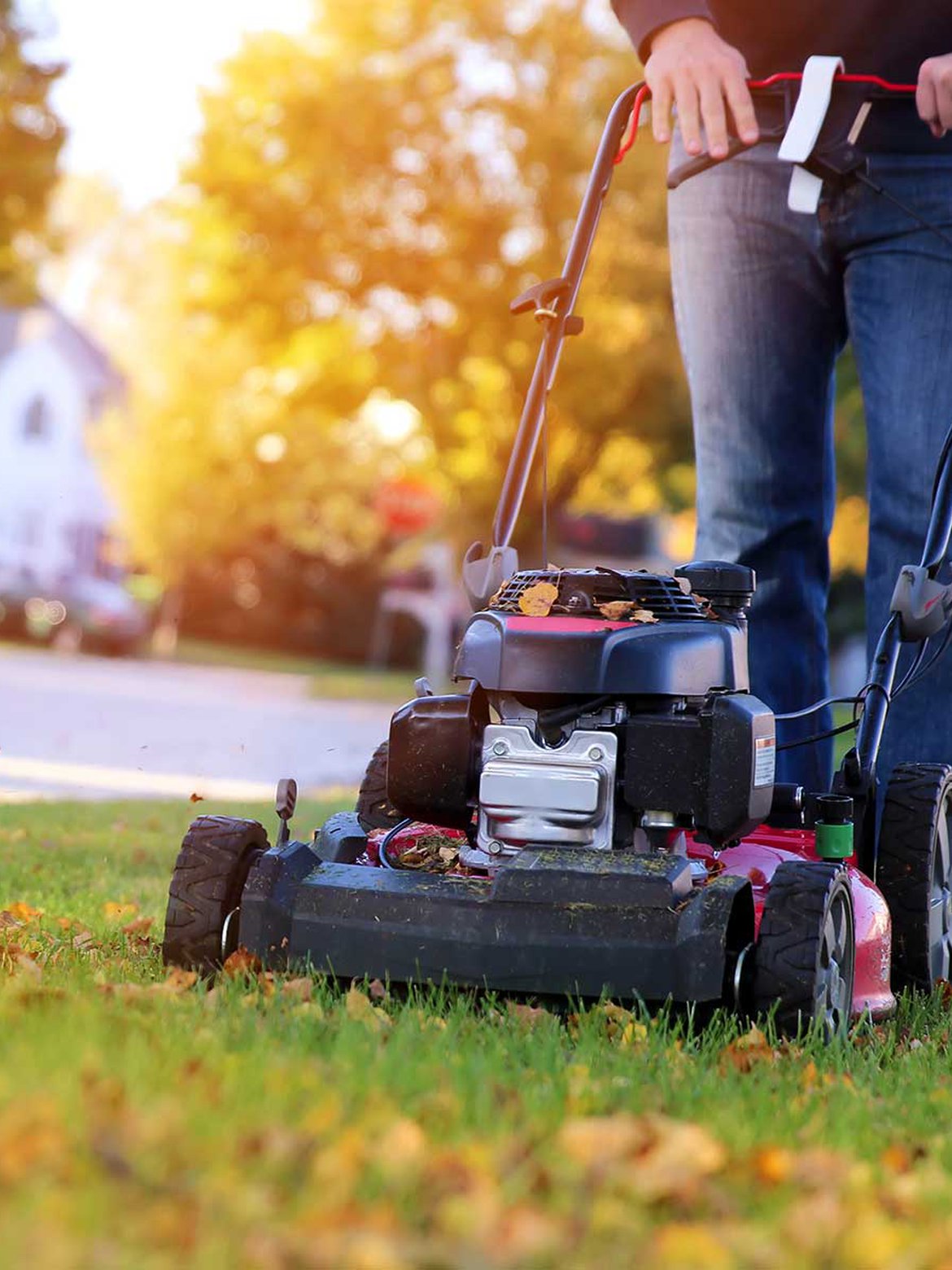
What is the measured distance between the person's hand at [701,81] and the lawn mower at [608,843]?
0.14 metres

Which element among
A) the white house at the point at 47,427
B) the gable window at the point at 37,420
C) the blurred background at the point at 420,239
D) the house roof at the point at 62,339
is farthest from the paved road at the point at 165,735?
the house roof at the point at 62,339

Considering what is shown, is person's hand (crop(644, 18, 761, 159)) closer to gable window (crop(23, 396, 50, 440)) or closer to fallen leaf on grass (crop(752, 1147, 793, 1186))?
fallen leaf on grass (crop(752, 1147, 793, 1186))

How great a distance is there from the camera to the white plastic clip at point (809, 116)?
319 cm

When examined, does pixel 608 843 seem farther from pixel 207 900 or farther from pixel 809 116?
pixel 809 116

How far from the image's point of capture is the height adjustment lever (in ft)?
11.3

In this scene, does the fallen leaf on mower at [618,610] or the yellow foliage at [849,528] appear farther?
the yellow foliage at [849,528]

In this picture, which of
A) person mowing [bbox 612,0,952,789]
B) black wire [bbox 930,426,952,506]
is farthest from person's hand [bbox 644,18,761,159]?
black wire [bbox 930,426,952,506]

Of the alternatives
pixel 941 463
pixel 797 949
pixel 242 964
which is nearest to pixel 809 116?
pixel 941 463

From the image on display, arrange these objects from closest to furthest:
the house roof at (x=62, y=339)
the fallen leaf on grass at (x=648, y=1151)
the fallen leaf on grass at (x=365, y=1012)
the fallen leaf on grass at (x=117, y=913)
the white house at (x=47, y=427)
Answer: the fallen leaf on grass at (x=648, y=1151) < the fallen leaf on grass at (x=365, y=1012) < the fallen leaf on grass at (x=117, y=913) < the white house at (x=47, y=427) < the house roof at (x=62, y=339)

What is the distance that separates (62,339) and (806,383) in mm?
34945

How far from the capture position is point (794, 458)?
3549mm

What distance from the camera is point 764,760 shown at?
2.78m

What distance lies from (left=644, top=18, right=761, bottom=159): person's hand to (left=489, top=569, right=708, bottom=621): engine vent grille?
0.78 metres

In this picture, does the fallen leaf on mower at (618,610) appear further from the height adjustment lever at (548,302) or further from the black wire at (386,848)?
the height adjustment lever at (548,302)
